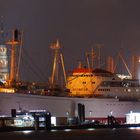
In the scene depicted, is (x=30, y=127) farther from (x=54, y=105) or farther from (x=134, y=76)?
(x=134, y=76)

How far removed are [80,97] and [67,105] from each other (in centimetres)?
381

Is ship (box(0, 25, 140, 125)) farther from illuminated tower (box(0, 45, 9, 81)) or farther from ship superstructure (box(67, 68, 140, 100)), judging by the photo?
illuminated tower (box(0, 45, 9, 81))

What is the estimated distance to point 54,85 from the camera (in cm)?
13625

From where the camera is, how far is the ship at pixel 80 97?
12662cm

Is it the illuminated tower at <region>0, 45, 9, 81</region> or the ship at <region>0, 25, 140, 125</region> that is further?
→ the illuminated tower at <region>0, 45, 9, 81</region>

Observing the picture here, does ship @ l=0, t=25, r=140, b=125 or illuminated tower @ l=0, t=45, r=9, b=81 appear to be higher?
illuminated tower @ l=0, t=45, r=9, b=81

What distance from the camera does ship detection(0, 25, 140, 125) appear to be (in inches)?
4985

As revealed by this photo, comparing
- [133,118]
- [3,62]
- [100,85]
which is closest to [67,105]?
[100,85]

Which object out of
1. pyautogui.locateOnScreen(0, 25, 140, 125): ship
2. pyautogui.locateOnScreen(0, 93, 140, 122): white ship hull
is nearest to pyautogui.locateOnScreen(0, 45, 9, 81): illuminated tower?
pyautogui.locateOnScreen(0, 25, 140, 125): ship

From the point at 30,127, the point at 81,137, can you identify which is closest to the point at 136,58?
the point at 30,127

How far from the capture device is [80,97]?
136 metres

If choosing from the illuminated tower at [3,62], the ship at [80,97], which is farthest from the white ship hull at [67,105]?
the illuminated tower at [3,62]

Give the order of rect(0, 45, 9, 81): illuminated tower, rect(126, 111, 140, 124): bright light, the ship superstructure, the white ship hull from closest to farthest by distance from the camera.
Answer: the white ship hull, rect(126, 111, 140, 124): bright light, the ship superstructure, rect(0, 45, 9, 81): illuminated tower

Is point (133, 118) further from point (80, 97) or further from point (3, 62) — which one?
point (3, 62)
